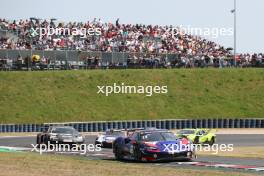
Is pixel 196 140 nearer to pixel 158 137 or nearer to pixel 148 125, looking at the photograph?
pixel 158 137

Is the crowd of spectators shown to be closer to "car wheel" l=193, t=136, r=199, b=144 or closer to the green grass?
the green grass

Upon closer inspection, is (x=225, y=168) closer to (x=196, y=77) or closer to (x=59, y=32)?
(x=59, y=32)

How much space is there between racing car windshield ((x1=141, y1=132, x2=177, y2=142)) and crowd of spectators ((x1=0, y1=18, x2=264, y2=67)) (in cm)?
2787

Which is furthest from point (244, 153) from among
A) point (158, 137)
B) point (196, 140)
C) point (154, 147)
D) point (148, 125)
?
point (148, 125)

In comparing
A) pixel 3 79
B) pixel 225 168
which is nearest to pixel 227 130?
pixel 3 79

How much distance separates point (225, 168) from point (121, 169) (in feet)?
9.54

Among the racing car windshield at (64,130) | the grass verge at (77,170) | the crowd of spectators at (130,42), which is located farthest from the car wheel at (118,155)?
the crowd of spectators at (130,42)

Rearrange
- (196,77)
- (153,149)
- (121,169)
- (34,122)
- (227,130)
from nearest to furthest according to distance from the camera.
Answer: (121,169), (153,149), (227,130), (34,122), (196,77)

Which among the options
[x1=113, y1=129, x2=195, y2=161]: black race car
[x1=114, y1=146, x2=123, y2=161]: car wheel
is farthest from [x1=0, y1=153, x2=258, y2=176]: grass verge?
[x1=114, y1=146, x2=123, y2=161]: car wheel

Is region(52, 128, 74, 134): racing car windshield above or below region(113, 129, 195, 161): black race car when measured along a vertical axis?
below

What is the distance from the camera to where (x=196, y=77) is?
60.9m

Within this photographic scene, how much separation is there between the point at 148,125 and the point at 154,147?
2529cm

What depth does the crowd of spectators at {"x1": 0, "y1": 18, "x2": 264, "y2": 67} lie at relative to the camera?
5141 cm

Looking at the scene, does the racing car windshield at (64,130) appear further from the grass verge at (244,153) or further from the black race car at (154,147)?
the black race car at (154,147)
